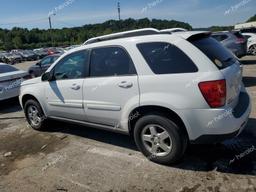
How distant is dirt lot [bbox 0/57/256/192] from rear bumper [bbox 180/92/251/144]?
0.51m

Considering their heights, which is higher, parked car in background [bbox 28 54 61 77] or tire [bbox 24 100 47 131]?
parked car in background [bbox 28 54 61 77]

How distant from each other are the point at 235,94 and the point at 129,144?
1.93 meters

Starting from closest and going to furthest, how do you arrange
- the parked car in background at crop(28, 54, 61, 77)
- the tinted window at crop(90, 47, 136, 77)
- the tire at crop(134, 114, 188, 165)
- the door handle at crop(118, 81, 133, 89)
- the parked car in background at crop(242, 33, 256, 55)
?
the tire at crop(134, 114, 188, 165)
the door handle at crop(118, 81, 133, 89)
the tinted window at crop(90, 47, 136, 77)
the parked car in background at crop(28, 54, 61, 77)
the parked car in background at crop(242, 33, 256, 55)

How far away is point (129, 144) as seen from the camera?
4.73m

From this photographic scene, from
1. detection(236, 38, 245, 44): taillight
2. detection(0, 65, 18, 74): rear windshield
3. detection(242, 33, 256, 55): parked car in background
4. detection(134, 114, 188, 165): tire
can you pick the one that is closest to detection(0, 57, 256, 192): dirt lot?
detection(134, 114, 188, 165): tire

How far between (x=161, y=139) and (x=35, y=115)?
3200 millimetres

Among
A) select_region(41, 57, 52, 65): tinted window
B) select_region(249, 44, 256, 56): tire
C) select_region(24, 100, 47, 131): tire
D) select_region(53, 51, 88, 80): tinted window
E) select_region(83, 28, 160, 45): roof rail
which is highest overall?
select_region(83, 28, 160, 45): roof rail

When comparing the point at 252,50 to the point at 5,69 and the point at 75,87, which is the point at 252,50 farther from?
the point at 75,87

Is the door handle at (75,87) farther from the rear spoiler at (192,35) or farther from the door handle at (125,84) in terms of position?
the rear spoiler at (192,35)

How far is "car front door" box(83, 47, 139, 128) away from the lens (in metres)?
3.91

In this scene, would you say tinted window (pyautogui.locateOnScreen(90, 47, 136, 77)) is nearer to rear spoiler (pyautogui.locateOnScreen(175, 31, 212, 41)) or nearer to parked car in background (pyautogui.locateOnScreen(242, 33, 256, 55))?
rear spoiler (pyautogui.locateOnScreen(175, 31, 212, 41))

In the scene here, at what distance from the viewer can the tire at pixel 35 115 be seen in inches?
225

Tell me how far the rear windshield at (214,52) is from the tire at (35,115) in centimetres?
350

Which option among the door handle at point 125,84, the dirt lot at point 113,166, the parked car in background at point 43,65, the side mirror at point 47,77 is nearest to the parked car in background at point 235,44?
the dirt lot at point 113,166
